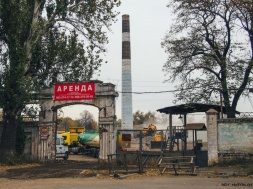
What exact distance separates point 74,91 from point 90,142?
46.9ft

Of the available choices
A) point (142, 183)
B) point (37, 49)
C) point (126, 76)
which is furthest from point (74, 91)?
point (126, 76)

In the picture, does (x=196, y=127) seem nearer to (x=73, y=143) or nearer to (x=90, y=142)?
(x=90, y=142)

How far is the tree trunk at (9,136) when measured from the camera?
73.3 ft

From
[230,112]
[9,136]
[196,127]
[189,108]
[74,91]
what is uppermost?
[74,91]

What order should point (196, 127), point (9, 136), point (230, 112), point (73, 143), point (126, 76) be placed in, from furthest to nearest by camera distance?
point (126, 76) < point (73, 143) < point (230, 112) < point (9, 136) < point (196, 127)

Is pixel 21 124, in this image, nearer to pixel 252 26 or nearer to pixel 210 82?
pixel 210 82

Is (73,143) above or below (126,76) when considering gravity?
below

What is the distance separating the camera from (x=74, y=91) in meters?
23.3

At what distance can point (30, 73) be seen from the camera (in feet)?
77.3

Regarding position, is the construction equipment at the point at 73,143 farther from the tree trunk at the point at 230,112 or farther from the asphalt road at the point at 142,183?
the asphalt road at the point at 142,183

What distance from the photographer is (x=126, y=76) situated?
4703cm

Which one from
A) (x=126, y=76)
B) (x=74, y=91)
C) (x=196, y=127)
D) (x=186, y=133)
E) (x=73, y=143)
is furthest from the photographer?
(x=126, y=76)

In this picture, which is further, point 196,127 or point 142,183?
point 196,127

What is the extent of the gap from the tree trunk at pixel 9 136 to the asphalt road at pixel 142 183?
761 cm
